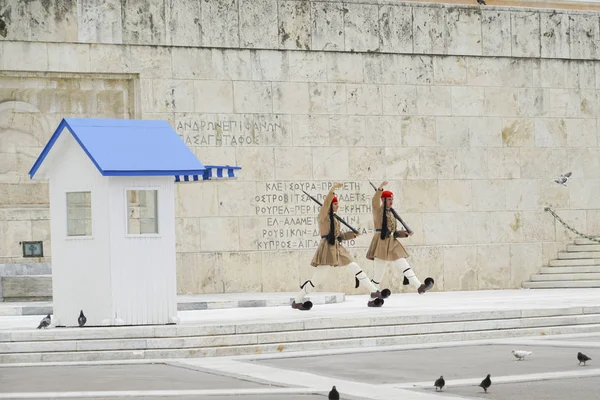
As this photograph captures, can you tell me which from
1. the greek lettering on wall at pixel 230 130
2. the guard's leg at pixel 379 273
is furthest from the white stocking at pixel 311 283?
the greek lettering on wall at pixel 230 130

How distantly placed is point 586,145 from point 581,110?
706 millimetres

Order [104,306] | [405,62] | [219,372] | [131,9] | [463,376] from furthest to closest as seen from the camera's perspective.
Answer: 1. [405,62]
2. [131,9]
3. [104,306]
4. [219,372]
5. [463,376]

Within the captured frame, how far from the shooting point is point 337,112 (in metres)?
23.1

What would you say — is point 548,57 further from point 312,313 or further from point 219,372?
point 219,372

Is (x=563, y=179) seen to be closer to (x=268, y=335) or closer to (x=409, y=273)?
(x=409, y=273)

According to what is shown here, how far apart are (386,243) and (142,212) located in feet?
15.3

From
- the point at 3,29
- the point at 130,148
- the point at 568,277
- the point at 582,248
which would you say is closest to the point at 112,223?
the point at 130,148

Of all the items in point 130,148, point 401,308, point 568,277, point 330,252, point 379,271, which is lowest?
point 401,308

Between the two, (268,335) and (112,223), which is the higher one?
(112,223)

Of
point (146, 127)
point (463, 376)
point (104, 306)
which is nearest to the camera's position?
point (463, 376)

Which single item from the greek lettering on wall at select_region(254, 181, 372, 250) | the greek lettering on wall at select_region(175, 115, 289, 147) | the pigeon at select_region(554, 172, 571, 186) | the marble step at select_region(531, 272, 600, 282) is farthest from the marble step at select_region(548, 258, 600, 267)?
the greek lettering on wall at select_region(175, 115, 289, 147)

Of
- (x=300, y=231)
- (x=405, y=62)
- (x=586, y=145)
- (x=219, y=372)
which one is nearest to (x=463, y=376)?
(x=219, y=372)

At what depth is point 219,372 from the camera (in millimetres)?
12562

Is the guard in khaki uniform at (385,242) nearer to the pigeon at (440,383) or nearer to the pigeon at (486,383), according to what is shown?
→ the pigeon at (440,383)
